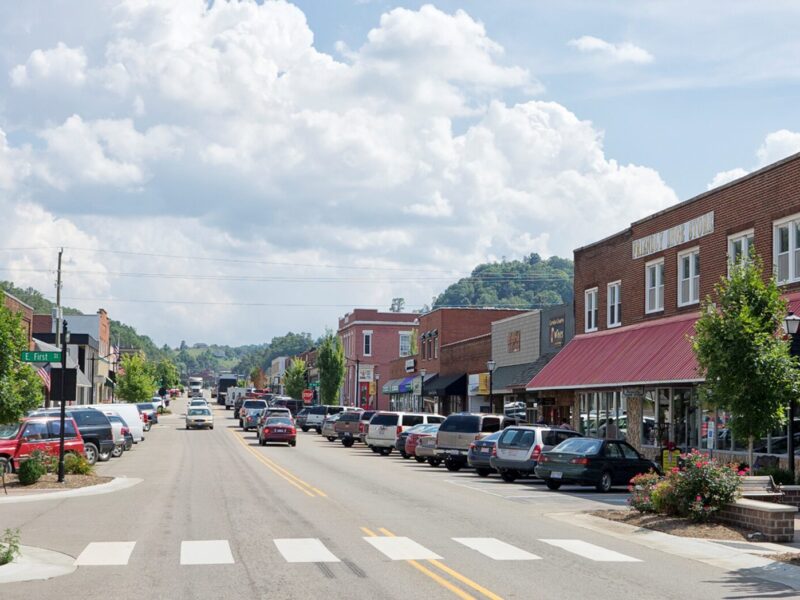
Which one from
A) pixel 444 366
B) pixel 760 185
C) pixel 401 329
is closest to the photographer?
pixel 760 185

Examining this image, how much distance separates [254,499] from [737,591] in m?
12.7

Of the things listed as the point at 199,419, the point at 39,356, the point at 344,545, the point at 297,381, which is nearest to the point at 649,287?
the point at 39,356

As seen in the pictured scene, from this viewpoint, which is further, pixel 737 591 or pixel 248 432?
pixel 248 432

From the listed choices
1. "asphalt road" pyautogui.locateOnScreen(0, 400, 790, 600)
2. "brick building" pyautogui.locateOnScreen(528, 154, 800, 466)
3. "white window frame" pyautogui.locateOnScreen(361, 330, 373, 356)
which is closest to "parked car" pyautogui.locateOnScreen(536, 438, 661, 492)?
"asphalt road" pyautogui.locateOnScreen(0, 400, 790, 600)

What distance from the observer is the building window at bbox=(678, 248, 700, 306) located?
34.2m

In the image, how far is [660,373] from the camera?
3238cm

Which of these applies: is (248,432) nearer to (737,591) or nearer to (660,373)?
(660,373)

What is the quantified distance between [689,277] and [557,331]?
13.5 m

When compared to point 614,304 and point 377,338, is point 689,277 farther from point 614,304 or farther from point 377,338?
point 377,338

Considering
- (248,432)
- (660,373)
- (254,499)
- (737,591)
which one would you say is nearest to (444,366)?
(248,432)

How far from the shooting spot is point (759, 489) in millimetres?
20719

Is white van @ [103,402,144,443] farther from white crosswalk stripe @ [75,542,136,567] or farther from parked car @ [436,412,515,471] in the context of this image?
white crosswalk stripe @ [75,542,136,567]

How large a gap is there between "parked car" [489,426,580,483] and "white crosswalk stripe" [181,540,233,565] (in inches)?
622

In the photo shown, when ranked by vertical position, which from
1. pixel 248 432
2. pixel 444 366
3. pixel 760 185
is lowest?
pixel 248 432
